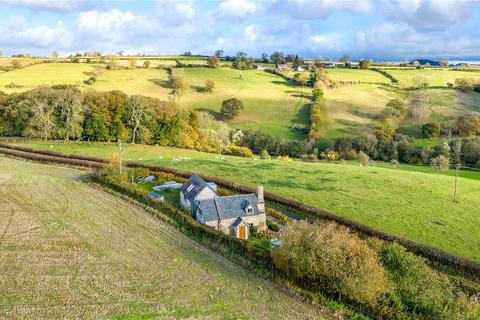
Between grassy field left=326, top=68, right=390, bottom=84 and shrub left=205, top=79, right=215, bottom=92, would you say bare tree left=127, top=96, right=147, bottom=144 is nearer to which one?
shrub left=205, top=79, right=215, bottom=92

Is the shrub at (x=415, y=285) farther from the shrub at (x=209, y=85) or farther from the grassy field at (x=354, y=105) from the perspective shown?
the shrub at (x=209, y=85)

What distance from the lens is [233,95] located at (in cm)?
11044

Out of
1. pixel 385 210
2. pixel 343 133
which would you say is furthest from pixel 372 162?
pixel 385 210

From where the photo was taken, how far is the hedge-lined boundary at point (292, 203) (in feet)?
108

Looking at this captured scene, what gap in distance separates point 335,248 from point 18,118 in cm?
6859

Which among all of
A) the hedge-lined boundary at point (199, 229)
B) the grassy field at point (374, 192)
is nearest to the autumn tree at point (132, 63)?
the grassy field at point (374, 192)

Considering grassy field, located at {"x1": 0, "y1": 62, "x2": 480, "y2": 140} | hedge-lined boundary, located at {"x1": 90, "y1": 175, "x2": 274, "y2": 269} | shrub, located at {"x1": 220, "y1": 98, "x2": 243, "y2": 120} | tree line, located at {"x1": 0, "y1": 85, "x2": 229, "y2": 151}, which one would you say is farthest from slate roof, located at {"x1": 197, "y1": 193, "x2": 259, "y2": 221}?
shrub, located at {"x1": 220, "y1": 98, "x2": 243, "y2": 120}

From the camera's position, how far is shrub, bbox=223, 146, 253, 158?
7944 centimetres

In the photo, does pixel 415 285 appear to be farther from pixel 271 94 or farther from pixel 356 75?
pixel 356 75

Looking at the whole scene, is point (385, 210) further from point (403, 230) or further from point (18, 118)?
point (18, 118)

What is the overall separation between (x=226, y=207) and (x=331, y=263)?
14958mm

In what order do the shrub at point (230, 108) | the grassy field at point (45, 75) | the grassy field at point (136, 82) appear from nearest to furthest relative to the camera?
the shrub at point (230, 108)
the grassy field at point (45, 75)
the grassy field at point (136, 82)

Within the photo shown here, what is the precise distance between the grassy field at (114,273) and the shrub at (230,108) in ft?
197

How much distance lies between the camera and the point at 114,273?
89.1 feet
